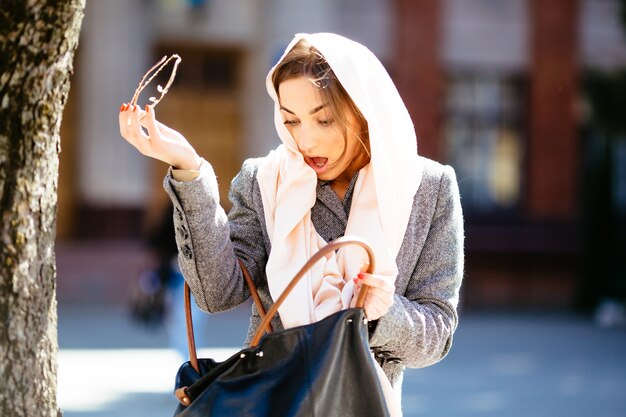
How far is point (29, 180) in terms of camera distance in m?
2.82

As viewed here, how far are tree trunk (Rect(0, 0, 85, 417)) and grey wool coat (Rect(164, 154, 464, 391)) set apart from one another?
35cm

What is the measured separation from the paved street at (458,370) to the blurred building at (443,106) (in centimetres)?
303

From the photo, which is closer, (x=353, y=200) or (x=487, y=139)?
(x=353, y=200)

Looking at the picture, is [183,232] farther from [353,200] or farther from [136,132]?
[353,200]

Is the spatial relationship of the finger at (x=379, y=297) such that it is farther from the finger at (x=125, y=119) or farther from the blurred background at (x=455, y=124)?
the blurred background at (x=455, y=124)

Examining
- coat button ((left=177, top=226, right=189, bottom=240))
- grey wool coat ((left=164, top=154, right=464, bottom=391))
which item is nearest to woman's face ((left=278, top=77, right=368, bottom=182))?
grey wool coat ((left=164, top=154, right=464, bottom=391))

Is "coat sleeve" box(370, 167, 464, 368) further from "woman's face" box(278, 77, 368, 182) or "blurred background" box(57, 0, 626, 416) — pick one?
"blurred background" box(57, 0, 626, 416)

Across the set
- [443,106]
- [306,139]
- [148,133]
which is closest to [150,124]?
[148,133]

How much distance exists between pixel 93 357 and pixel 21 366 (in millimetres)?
8824

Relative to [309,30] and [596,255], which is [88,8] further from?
[596,255]

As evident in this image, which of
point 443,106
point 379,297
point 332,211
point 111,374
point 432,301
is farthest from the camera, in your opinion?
point 443,106

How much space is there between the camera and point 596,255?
20.5 meters

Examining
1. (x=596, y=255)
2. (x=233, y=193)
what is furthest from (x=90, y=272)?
(x=233, y=193)

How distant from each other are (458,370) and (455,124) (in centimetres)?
927
